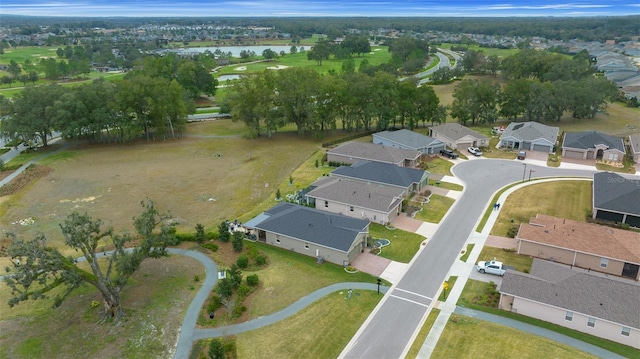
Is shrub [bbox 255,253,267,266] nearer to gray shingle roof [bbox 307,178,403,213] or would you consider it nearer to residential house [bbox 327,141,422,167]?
gray shingle roof [bbox 307,178,403,213]

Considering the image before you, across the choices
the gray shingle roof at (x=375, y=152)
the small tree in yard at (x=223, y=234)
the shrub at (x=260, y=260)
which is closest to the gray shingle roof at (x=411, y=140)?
the gray shingle roof at (x=375, y=152)

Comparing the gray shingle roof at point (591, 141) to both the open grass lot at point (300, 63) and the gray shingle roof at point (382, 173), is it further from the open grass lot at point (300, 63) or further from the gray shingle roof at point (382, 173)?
the open grass lot at point (300, 63)

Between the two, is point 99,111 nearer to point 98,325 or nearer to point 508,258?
point 98,325

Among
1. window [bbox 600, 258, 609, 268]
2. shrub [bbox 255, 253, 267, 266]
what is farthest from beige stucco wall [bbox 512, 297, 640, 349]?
shrub [bbox 255, 253, 267, 266]

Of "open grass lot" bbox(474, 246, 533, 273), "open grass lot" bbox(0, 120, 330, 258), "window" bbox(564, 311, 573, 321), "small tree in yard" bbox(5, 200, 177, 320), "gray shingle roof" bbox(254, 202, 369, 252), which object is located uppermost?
"small tree in yard" bbox(5, 200, 177, 320)

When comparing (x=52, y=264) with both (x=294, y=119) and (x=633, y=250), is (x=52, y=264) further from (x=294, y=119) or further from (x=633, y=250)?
(x=294, y=119)

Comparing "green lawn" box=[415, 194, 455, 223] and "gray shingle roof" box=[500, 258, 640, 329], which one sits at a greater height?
"gray shingle roof" box=[500, 258, 640, 329]

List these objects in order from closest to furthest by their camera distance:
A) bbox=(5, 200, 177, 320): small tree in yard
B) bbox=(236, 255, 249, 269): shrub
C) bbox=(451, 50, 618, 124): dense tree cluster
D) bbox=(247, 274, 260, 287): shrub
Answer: bbox=(5, 200, 177, 320): small tree in yard < bbox=(247, 274, 260, 287): shrub < bbox=(236, 255, 249, 269): shrub < bbox=(451, 50, 618, 124): dense tree cluster
